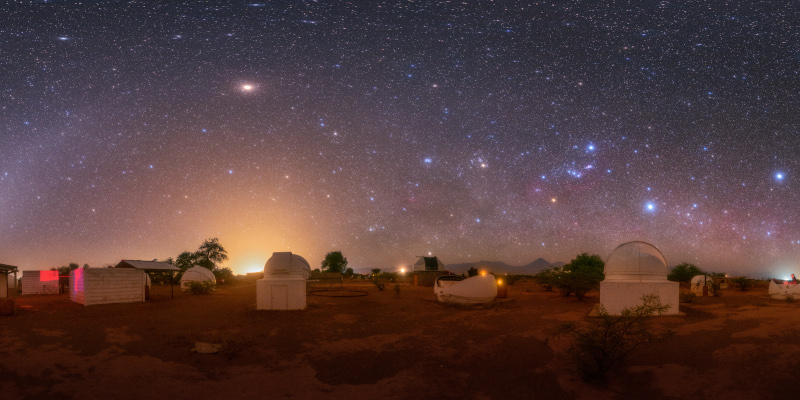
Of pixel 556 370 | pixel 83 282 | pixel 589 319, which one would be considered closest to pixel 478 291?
pixel 589 319

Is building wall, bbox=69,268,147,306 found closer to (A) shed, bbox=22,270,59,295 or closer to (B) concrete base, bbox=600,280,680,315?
(A) shed, bbox=22,270,59,295

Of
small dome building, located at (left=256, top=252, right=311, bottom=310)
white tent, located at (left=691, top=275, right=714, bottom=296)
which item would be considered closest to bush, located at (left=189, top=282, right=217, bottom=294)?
small dome building, located at (left=256, top=252, right=311, bottom=310)

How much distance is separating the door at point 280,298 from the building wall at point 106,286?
801 centimetres

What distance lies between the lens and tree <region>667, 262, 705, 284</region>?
46094mm

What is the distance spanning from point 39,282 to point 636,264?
3533 centimetres

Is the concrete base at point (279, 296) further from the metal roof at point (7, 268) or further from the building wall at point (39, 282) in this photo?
the building wall at point (39, 282)

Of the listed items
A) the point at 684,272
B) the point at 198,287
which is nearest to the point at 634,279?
the point at 198,287

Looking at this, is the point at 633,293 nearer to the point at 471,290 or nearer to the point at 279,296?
the point at 471,290

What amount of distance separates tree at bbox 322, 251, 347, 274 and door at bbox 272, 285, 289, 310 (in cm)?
5886

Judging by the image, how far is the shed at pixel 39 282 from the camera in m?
28.2

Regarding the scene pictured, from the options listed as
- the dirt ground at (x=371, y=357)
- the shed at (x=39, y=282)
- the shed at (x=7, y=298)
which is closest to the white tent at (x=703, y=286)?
the dirt ground at (x=371, y=357)

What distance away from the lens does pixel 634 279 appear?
18484mm

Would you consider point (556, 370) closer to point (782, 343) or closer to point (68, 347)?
point (782, 343)

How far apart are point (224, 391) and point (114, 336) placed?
6.17 meters
